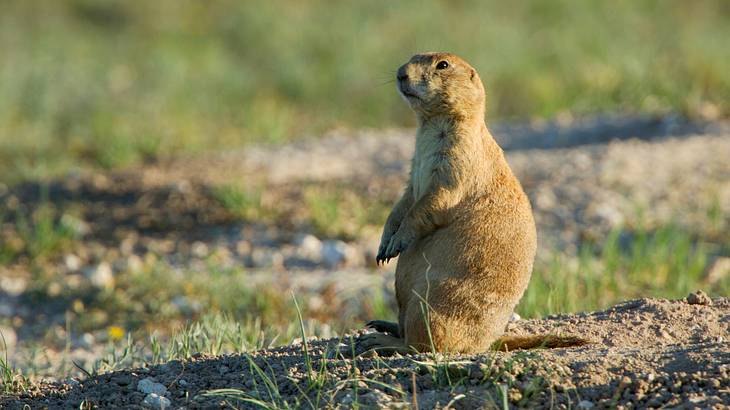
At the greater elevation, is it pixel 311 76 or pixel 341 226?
pixel 311 76

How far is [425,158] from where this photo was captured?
163 inches

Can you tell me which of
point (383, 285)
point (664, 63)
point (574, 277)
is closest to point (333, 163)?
point (383, 285)

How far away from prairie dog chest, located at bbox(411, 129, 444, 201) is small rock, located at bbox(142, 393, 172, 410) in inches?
47.9

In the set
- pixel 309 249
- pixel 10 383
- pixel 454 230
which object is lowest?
pixel 309 249

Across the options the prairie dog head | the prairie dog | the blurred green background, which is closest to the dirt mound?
the prairie dog

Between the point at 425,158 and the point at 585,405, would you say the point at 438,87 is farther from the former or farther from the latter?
the point at 585,405

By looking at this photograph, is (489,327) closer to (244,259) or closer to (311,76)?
(244,259)

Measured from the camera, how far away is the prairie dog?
3873 mm

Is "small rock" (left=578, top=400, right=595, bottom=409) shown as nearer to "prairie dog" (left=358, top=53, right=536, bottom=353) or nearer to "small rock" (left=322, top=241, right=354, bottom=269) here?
"prairie dog" (left=358, top=53, right=536, bottom=353)

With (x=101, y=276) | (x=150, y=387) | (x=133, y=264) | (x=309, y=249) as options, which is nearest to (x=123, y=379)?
(x=150, y=387)

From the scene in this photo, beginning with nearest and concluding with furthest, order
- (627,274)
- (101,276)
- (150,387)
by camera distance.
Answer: (150,387) → (627,274) → (101,276)

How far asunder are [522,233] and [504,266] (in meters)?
0.15

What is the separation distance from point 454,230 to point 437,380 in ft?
2.32

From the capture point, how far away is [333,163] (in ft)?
30.8
